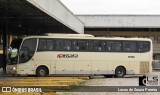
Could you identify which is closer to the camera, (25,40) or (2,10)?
(2,10)

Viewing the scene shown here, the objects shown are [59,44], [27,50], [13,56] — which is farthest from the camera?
[59,44]

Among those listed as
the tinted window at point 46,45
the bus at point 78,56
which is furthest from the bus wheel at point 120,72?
the tinted window at point 46,45

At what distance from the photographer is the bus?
30.6 meters

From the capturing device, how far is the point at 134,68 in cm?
Answer: 3325

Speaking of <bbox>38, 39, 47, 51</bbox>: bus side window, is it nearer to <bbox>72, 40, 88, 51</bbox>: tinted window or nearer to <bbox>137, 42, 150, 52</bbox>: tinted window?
<bbox>72, 40, 88, 51</bbox>: tinted window

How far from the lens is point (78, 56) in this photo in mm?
31781

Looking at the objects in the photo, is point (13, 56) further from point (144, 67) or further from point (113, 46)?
point (144, 67)

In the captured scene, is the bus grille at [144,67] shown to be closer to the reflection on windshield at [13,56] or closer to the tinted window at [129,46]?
the tinted window at [129,46]

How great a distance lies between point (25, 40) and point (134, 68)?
824cm

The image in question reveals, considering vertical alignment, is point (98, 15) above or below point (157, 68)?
above

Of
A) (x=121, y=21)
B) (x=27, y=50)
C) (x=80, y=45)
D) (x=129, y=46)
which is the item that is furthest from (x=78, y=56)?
(x=121, y=21)

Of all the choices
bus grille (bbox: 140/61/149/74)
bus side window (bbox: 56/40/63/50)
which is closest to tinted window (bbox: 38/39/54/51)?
bus side window (bbox: 56/40/63/50)

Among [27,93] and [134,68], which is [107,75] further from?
[27,93]

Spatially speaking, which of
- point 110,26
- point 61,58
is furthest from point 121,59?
point 110,26
